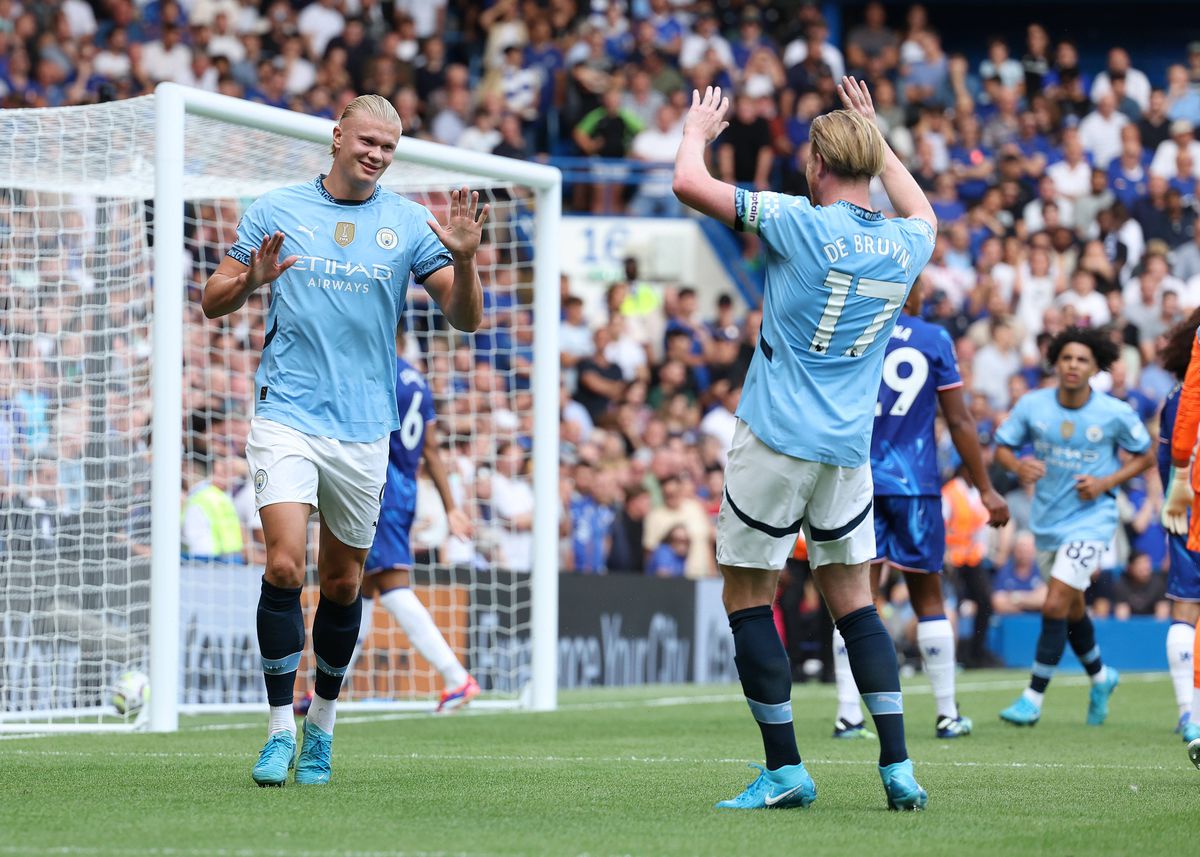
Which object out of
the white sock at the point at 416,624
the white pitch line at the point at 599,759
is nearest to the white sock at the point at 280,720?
the white pitch line at the point at 599,759

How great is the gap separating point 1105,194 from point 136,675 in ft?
50.3

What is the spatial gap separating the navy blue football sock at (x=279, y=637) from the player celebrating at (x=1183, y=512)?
10.5 feet

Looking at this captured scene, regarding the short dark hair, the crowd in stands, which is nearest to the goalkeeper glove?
the short dark hair

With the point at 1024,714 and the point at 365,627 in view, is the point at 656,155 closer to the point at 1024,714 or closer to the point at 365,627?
the point at 365,627

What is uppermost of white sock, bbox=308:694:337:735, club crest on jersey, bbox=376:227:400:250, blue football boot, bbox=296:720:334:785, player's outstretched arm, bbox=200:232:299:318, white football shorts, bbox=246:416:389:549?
club crest on jersey, bbox=376:227:400:250

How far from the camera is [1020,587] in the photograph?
18.8 meters

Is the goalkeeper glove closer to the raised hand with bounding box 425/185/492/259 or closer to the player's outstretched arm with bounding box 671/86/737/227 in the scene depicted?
the player's outstretched arm with bounding box 671/86/737/227

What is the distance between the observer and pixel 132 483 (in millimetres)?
10766

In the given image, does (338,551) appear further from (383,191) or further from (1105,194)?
(1105,194)

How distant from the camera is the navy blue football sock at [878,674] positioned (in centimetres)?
588

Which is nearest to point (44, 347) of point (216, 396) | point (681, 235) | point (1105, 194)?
point (216, 396)

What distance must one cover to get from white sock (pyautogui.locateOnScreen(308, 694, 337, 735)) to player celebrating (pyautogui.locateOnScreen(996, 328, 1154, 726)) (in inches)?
209

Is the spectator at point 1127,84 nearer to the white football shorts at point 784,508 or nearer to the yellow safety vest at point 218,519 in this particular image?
the yellow safety vest at point 218,519

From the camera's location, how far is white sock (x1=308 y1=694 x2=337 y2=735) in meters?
6.67
